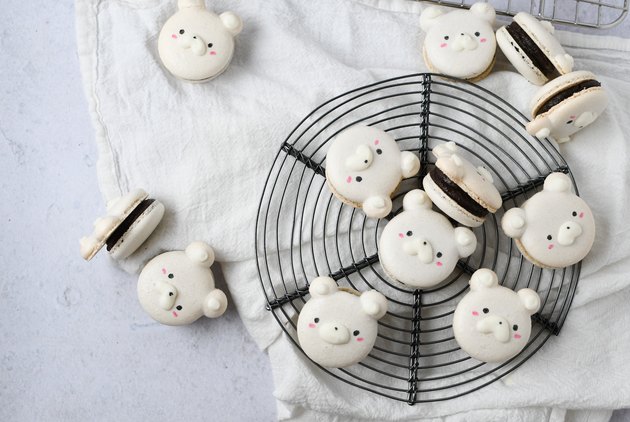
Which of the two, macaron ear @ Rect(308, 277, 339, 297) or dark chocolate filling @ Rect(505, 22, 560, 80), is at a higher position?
dark chocolate filling @ Rect(505, 22, 560, 80)

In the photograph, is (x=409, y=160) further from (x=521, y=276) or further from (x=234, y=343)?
(x=234, y=343)

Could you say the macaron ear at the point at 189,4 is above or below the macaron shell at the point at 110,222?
above

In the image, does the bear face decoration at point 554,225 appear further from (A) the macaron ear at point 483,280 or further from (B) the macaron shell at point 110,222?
(B) the macaron shell at point 110,222

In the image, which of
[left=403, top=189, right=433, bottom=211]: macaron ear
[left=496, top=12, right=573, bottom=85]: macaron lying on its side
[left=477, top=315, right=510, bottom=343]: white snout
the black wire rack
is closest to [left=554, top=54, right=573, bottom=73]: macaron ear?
[left=496, top=12, right=573, bottom=85]: macaron lying on its side

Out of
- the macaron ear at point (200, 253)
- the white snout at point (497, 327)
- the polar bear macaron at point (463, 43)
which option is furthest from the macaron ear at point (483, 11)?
the macaron ear at point (200, 253)

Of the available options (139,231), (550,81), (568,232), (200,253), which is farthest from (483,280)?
(139,231)

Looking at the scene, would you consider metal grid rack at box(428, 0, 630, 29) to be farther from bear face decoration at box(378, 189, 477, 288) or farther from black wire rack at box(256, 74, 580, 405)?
bear face decoration at box(378, 189, 477, 288)

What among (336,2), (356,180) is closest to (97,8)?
(336,2)
